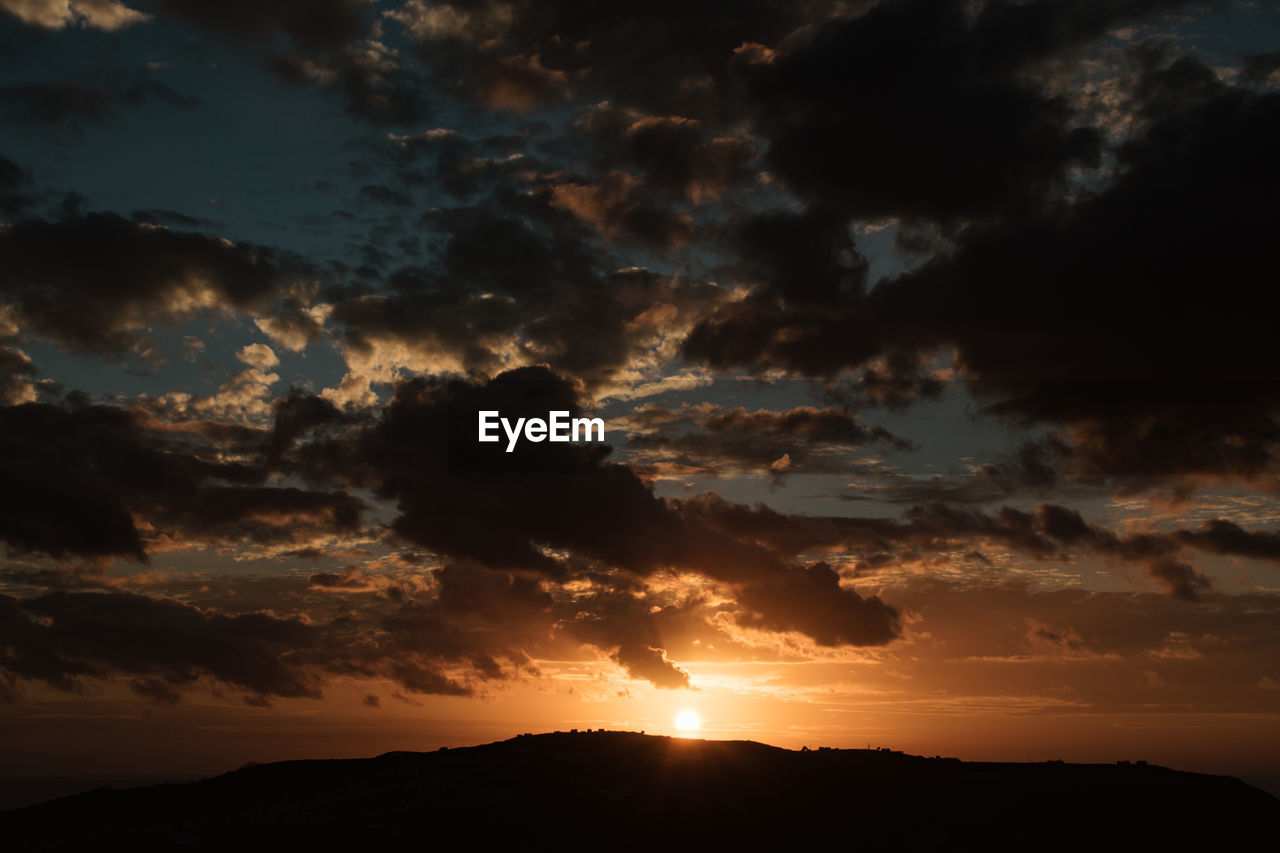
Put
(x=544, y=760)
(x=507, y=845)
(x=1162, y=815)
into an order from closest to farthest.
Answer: (x=507, y=845) < (x=1162, y=815) < (x=544, y=760)

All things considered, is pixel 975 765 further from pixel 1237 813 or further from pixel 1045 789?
pixel 1237 813

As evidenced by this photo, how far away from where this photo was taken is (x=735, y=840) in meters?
121

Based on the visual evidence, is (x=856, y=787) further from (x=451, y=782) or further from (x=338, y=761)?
(x=338, y=761)

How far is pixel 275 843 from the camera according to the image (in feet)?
395

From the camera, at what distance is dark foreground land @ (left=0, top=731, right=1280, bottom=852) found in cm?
12106

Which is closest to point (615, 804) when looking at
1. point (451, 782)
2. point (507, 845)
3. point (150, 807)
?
point (507, 845)

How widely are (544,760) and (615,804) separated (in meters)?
20.8

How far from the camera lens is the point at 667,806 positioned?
12862cm

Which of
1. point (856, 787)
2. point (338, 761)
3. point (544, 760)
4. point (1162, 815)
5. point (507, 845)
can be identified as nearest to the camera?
point (507, 845)

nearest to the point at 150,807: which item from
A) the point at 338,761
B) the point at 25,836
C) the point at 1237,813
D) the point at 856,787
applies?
the point at 25,836

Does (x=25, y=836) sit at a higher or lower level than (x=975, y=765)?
lower

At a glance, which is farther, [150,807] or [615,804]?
[150,807]

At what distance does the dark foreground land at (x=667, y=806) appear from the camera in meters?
121

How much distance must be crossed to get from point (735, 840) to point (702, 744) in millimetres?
33022
